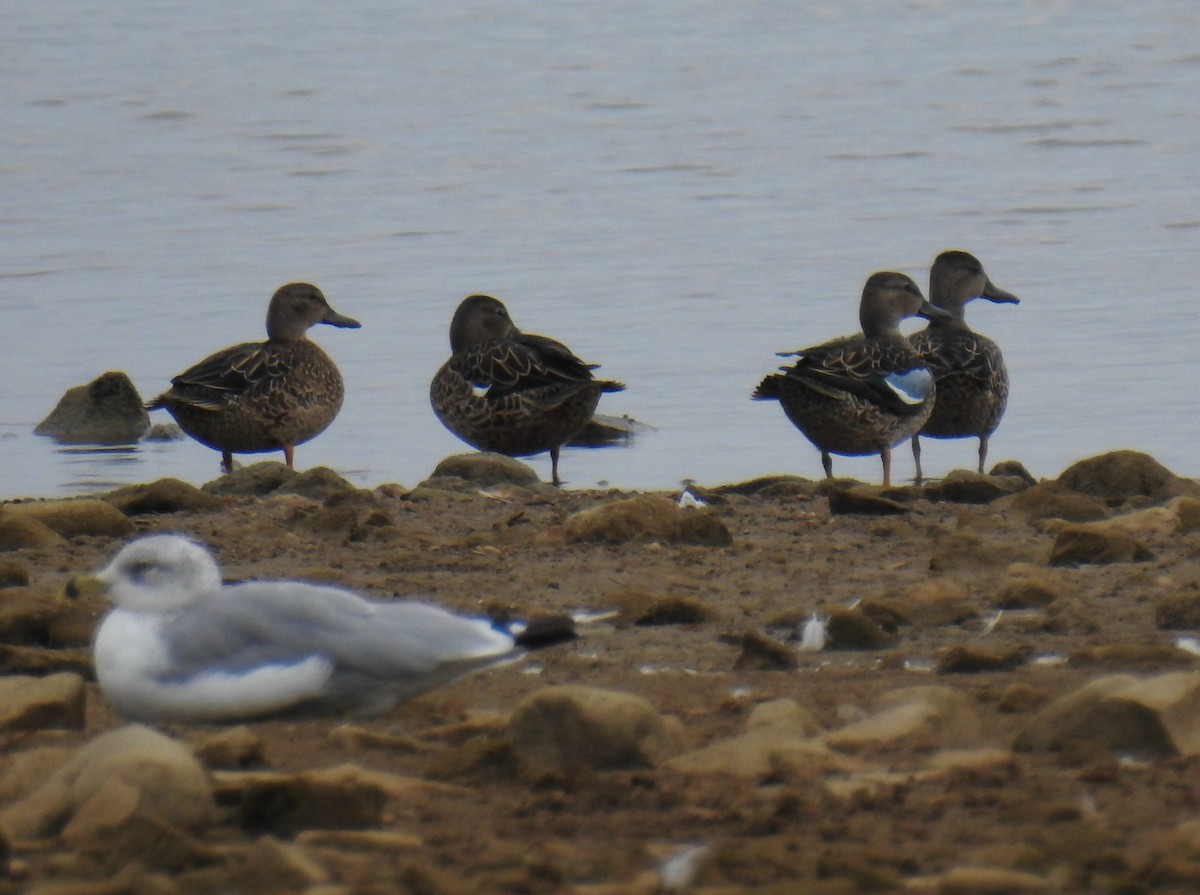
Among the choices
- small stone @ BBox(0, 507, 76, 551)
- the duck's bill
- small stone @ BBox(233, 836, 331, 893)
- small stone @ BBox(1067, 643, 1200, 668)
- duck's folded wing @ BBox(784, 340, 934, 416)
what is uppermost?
the duck's bill

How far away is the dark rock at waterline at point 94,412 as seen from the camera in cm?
1171

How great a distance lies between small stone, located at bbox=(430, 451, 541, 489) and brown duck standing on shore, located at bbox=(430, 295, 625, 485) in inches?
40.2

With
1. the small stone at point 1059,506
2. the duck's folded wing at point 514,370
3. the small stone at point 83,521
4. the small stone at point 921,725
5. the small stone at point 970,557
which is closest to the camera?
the small stone at point 921,725

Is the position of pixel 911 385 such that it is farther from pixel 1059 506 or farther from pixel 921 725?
pixel 921 725

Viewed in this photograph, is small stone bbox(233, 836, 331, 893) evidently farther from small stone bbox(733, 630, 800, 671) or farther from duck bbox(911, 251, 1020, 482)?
duck bbox(911, 251, 1020, 482)

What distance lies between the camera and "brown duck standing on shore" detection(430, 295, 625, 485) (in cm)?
1112

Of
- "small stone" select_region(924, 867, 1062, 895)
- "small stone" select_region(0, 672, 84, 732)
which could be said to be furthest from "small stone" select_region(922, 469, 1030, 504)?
"small stone" select_region(924, 867, 1062, 895)

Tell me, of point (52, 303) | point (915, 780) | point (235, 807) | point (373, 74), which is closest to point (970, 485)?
point (915, 780)

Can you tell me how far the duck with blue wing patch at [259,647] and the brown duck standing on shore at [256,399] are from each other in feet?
21.4

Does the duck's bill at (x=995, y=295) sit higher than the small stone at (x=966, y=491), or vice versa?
the duck's bill at (x=995, y=295)

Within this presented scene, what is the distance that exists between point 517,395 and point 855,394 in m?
1.78

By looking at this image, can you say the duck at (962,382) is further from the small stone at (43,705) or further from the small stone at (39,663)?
the small stone at (43,705)

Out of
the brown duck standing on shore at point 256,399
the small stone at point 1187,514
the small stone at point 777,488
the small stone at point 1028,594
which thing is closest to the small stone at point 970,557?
the small stone at point 1028,594

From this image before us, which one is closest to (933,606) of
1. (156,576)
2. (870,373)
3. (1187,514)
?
(1187,514)
